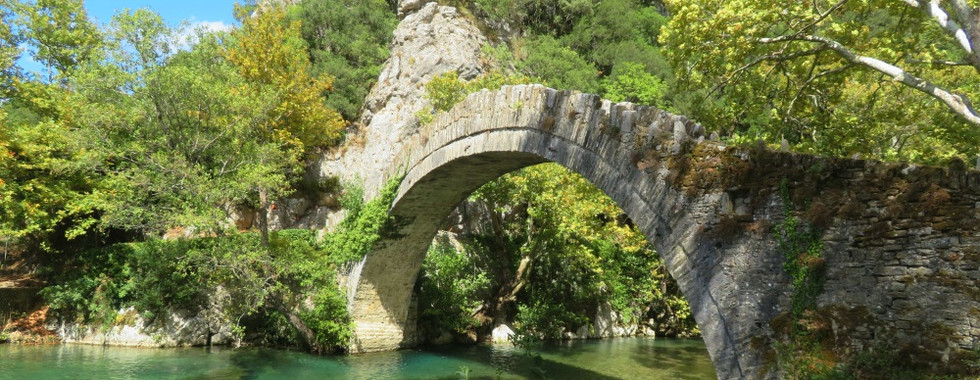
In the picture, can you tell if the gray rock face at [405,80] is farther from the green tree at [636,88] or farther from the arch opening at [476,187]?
the arch opening at [476,187]

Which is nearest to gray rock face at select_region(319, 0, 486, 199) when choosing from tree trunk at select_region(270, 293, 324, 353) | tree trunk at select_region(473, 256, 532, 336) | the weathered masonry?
tree trunk at select_region(473, 256, 532, 336)

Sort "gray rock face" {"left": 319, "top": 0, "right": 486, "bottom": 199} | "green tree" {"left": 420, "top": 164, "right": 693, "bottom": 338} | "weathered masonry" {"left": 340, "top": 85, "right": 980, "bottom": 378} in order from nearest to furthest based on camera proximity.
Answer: "weathered masonry" {"left": 340, "top": 85, "right": 980, "bottom": 378}, "green tree" {"left": 420, "top": 164, "right": 693, "bottom": 338}, "gray rock face" {"left": 319, "top": 0, "right": 486, "bottom": 199}

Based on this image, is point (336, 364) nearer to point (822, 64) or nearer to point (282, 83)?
point (282, 83)

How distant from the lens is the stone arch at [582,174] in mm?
5043

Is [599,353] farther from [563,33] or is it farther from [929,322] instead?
[563,33]

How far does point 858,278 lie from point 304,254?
10.9m

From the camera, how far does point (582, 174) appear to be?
21.7 ft

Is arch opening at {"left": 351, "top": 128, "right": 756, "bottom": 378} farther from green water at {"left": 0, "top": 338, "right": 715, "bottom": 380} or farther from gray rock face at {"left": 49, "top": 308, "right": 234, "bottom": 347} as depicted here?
gray rock face at {"left": 49, "top": 308, "right": 234, "bottom": 347}

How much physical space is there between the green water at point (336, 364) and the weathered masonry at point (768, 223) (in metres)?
4.68

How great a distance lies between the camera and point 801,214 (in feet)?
15.4

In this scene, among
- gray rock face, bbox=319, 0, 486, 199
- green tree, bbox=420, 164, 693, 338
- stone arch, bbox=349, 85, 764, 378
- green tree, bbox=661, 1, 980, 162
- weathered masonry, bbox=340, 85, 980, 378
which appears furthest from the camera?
gray rock face, bbox=319, 0, 486, 199

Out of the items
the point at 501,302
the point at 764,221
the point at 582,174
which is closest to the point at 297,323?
the point at 501,302

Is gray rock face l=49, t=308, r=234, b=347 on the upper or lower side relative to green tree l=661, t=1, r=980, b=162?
lower

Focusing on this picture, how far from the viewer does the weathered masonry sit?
3910 millimetres
